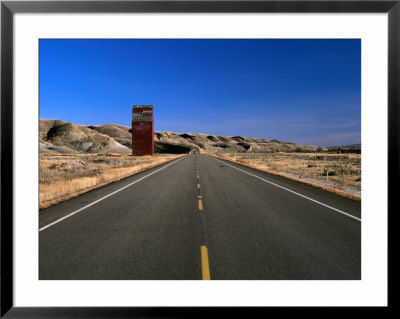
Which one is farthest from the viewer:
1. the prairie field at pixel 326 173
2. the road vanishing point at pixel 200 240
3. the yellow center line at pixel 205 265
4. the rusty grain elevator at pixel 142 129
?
the rusty grain elevator at pixel 142 129

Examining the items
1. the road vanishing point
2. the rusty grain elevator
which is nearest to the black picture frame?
the road vanishing point

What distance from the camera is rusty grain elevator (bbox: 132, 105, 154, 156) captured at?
226 feet

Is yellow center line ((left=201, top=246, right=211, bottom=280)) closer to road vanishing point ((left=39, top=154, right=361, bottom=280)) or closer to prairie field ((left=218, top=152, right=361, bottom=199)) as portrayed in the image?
road vanishing point ((left=39, top=154, right=361, bottom=280))

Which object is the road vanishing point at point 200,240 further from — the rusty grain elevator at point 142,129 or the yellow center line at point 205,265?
the rusty grain elevator at point 142,129

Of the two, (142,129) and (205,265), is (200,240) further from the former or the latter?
(142,129)

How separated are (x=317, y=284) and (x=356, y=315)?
1.79 feet

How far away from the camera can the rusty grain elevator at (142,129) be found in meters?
68.9

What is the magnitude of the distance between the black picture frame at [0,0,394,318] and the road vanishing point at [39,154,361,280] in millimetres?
960

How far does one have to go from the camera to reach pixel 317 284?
10.3 feet

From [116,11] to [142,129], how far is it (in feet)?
223

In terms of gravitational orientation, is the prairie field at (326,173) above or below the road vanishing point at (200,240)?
above

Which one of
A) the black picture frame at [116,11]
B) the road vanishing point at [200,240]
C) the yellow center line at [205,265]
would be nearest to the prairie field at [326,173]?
the road vanishing point at [200,240]

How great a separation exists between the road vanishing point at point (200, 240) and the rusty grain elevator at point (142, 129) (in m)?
61.0

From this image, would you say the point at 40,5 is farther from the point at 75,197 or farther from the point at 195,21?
the point at 75,197
